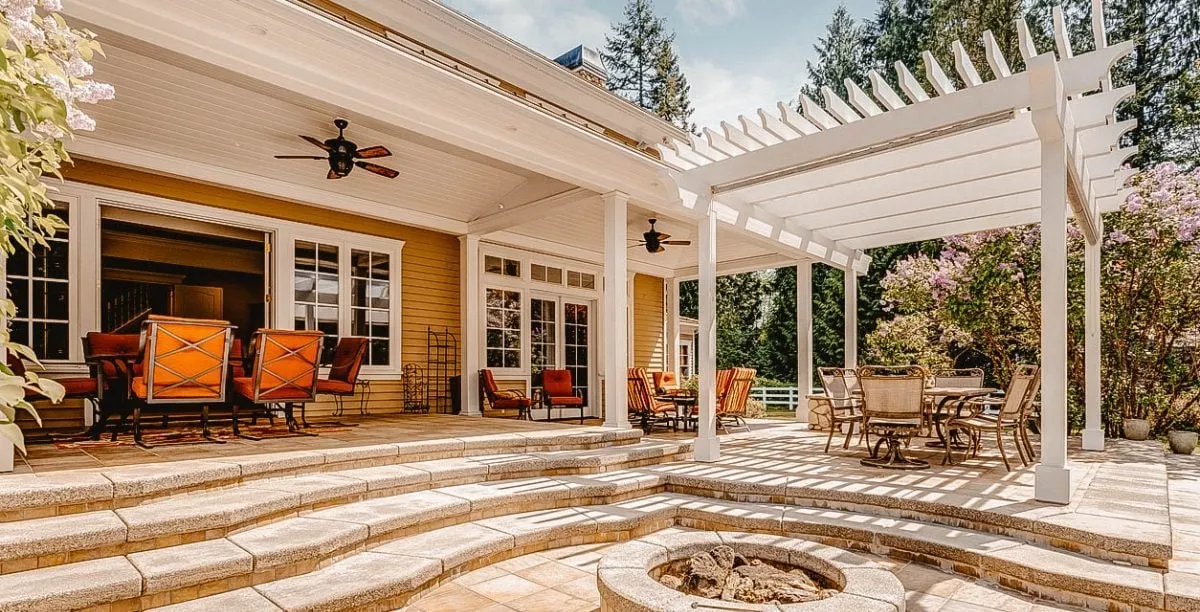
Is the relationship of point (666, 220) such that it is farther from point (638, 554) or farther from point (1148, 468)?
point (638, 554)

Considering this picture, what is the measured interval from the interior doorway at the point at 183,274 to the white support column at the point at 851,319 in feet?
25.0

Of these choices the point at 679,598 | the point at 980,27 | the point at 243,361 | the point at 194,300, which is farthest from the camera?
the point at 980,27

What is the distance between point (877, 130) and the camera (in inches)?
188

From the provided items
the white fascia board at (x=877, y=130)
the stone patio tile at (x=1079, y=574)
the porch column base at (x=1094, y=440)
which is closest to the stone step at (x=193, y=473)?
the white fascia board at (x=877, y=130)

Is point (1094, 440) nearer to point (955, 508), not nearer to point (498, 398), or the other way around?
point (955, 508)

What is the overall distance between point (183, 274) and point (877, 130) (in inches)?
417

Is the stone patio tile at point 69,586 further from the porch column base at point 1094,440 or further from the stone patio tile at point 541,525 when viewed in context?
the porch column base at point 1094,440

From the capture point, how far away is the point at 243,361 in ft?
20.8

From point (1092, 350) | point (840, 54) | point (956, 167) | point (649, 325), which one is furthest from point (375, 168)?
point (840, 54)

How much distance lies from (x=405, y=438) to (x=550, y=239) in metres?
4.61

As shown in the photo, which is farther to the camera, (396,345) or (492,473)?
(396,345)

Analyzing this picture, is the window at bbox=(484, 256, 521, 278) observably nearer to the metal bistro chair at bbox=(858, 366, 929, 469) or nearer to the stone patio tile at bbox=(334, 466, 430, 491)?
the stone patio tile at bbox=(334, 466, 430, 491)

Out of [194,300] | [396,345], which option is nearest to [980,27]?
[396,345]

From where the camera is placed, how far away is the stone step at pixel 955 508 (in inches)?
131
